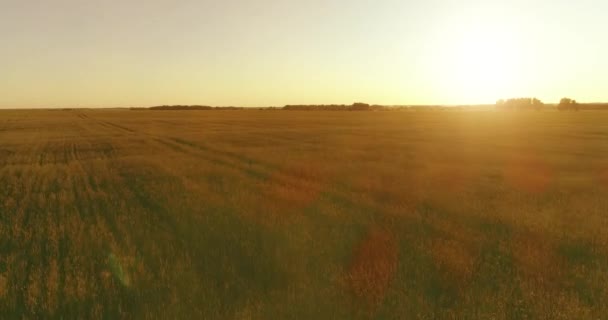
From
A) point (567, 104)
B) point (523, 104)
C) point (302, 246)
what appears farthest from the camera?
point (523, 104)

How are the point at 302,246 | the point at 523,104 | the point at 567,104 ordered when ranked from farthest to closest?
the point at 523,104, the point at 567,104, the point at 302,246

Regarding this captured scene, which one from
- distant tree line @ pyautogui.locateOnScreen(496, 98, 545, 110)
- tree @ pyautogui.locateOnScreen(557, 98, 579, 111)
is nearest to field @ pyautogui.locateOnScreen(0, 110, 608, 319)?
tree @ pyautogui.locateOnScreen(557, 98, 579, 111)

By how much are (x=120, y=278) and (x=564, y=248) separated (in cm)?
791

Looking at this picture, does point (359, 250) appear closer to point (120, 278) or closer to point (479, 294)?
point (479, 294)

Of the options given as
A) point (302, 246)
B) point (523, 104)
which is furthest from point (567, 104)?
point (302, 246)

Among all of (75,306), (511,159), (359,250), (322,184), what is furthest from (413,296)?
(511,159)

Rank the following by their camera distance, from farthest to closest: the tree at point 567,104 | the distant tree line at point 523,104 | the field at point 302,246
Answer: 1. the distant tree line at point 523,104
2. the tree at point 567,104
3. the field at point 302,246

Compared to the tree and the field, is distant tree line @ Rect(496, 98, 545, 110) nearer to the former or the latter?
the tree

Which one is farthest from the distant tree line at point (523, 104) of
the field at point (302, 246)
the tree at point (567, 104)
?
the field at point (302, 246)

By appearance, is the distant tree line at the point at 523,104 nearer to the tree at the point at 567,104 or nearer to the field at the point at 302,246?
the tree at the point at 567,104

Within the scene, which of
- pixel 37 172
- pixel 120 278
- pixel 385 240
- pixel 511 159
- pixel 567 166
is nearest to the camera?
pixel 120 278

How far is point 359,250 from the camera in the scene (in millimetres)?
6898

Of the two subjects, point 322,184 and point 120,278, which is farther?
point 322,184

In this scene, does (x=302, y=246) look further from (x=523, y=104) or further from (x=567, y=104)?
(x=523, y=104)
